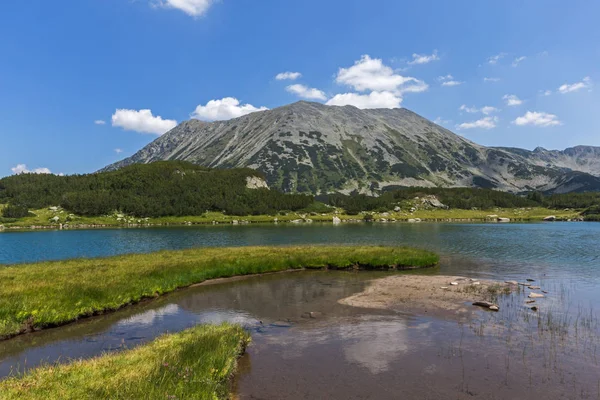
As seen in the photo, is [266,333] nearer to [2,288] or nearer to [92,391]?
[92,391]

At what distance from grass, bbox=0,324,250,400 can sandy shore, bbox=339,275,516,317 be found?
620 inches

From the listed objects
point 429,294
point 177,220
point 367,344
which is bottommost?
point 429,294

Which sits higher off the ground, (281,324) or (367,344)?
(367,344)

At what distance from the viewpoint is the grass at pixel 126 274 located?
75.9ft

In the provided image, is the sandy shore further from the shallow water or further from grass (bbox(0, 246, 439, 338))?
grass (bbox(0, 246, 439, 338))

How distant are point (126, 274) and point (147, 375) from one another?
2399 cm

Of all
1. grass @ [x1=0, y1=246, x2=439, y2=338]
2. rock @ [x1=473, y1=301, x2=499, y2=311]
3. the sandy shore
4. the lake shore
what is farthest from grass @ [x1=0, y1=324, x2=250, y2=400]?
the lake shore

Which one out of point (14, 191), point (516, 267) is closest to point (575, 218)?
point (516, 267)

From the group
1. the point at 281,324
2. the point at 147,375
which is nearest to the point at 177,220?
the point at 281,324

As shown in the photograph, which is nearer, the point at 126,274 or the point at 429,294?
the point at 429,294

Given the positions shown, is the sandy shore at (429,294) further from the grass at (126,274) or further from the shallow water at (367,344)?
the grass at (126,274)

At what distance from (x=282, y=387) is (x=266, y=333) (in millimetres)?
7172

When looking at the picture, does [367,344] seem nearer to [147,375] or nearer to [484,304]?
[147,375]

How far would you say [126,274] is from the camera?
33.7 meters
